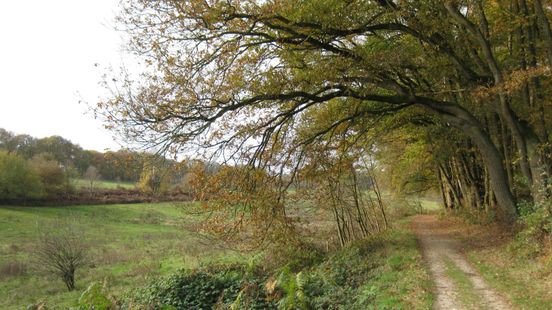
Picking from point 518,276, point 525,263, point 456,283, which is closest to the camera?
point 518,276

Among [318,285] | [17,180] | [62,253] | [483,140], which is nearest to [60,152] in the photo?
[17,180]

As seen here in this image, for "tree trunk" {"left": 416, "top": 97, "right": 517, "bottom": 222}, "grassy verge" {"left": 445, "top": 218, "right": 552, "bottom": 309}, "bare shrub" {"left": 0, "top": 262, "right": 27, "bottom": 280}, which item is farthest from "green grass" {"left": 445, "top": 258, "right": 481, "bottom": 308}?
"bare shrub" {"left": 0, "top": 262, "right": 27, "bottom": 280}

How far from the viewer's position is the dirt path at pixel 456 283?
8695 millimetres

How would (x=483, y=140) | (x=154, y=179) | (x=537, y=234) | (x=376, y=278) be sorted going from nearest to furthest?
(x=537, y=234), (x=376, y=278), (x=154, y=179), (x=483, y=140)

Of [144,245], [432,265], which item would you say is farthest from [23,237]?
[432,265]

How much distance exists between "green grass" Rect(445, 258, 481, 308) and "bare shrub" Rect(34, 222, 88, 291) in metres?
21.7

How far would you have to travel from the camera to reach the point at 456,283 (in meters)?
10.5

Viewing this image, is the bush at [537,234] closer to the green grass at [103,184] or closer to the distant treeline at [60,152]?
the distant treeline at [60,152]

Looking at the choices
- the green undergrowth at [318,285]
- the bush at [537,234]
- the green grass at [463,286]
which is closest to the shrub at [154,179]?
the green undergrowth at [318,285]

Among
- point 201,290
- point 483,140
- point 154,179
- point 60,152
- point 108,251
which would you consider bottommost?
point 108,251

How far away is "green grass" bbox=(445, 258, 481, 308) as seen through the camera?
29.1 ft

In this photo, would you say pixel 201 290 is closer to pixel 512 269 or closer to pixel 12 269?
pixel 512 269

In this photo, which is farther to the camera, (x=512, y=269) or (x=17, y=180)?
(x=17, y=180)

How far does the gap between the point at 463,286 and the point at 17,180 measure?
200 feet
